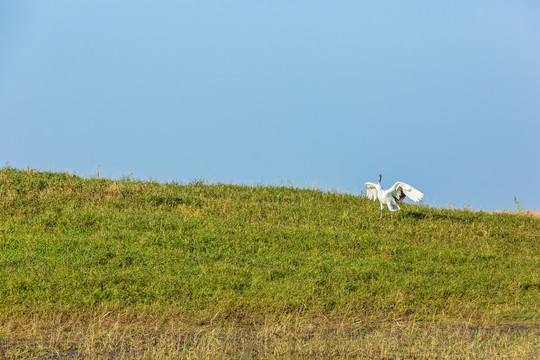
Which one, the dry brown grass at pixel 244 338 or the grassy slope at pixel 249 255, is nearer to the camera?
the dry brown grass at pixel 244 338

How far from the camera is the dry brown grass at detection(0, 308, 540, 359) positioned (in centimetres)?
864

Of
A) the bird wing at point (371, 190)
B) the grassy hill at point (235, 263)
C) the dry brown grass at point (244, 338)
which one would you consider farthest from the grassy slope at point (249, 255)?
the bird wing at point (371, 190)

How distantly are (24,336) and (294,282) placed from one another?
5926mm

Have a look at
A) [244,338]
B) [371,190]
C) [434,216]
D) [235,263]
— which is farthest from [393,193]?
[244,338]

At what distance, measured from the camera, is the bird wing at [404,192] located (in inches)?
717

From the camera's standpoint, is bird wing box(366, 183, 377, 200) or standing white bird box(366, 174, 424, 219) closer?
standing white bird box(366, 174, 424, 219)

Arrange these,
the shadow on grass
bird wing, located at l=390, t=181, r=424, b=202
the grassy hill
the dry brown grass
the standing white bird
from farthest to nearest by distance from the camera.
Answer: the shadow on grass, the standing white bird, bird wing, located at l=390, t=181, r=424, b=202, the grassy hill, the dry brown grass

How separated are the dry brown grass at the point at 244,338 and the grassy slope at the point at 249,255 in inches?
18.6

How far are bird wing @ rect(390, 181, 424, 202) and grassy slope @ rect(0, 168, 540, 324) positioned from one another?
40.2 inches

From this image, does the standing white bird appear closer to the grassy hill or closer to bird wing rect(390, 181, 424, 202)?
bird wing rect(390, 181, 424, 202)

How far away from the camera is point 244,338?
374 inches

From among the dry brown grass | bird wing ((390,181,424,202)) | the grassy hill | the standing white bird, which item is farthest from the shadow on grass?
the dry brown grass

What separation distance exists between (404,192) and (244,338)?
35.6 ft

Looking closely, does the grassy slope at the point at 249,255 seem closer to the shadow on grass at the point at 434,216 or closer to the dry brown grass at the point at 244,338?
the shadow on grass at the point at 434,216
